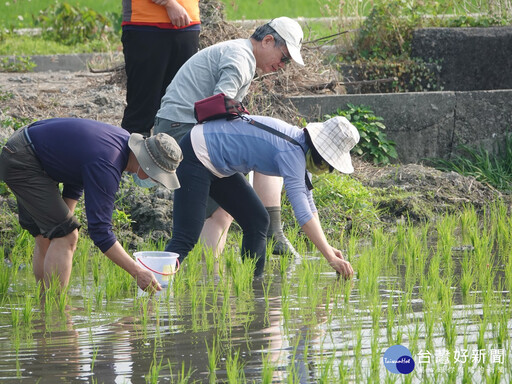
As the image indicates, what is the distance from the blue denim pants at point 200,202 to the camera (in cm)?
488

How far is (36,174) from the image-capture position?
14.9 ft

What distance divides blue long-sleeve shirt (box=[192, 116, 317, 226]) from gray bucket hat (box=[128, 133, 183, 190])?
22.9 inches

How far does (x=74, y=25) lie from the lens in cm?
1316

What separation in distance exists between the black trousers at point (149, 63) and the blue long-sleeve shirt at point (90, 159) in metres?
1.82

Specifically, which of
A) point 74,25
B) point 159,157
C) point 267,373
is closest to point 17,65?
point 74,25

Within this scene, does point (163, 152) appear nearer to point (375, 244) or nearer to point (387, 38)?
point (375, 244)

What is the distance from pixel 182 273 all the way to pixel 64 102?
4038mm

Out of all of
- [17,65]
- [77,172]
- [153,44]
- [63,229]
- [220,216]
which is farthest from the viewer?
[17,65]

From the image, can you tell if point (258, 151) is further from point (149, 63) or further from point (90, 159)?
point (149, 63)

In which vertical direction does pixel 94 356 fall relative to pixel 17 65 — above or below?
below

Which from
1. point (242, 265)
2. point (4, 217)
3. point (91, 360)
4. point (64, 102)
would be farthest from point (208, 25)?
point (91, 360)

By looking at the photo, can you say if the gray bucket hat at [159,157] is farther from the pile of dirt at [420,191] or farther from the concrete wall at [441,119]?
the concrete wall at [441,119]

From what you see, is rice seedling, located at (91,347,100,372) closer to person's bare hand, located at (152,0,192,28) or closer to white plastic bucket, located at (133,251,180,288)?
white plastic bucket, located at (133,251,180,288)

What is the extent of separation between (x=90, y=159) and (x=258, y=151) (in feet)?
3.13
